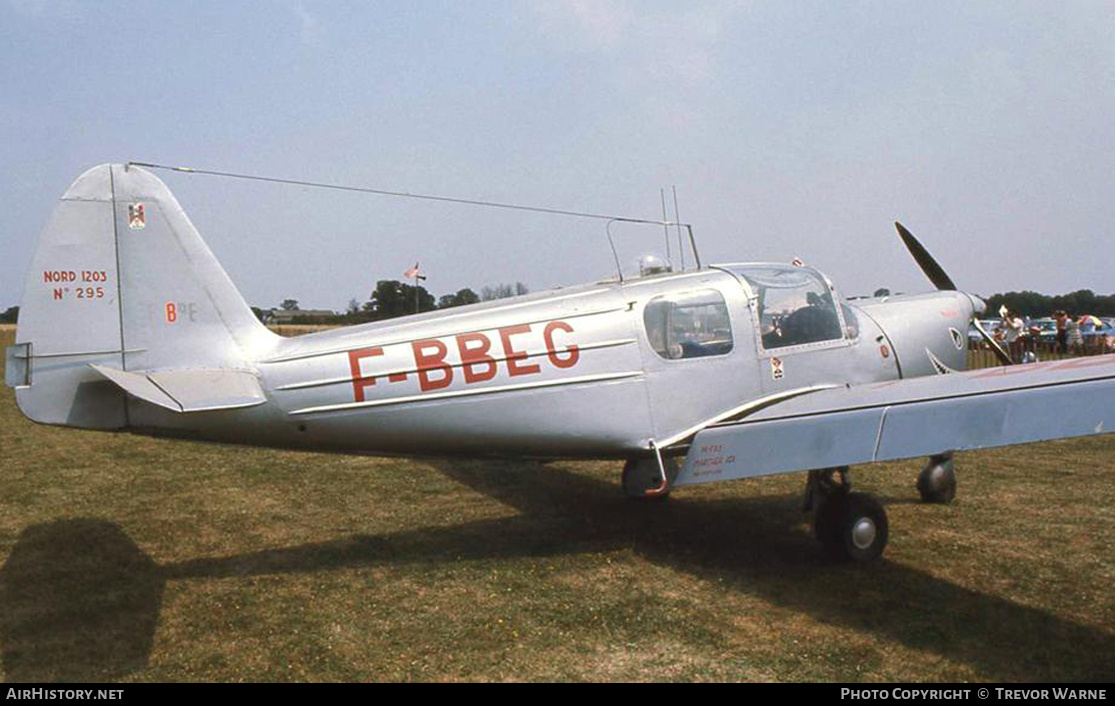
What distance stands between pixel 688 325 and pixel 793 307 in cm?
96

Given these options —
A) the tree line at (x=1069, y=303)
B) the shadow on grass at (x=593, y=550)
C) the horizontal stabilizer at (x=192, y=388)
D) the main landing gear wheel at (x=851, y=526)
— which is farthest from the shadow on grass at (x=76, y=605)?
A: the tree line at (x=1069, y=303)

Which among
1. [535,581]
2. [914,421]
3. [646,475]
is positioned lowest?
[535,581]

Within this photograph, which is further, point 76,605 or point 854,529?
point 854,529

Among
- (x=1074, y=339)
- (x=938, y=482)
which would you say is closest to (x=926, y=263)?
(x=938, y=482)

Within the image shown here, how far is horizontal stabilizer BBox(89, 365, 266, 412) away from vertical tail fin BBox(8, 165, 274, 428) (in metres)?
0.12

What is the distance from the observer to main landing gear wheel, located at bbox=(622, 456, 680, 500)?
6.09m

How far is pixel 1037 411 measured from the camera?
4582mm

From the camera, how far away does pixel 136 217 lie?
5.39 m

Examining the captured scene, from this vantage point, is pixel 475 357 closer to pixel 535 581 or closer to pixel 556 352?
pixel 556 352

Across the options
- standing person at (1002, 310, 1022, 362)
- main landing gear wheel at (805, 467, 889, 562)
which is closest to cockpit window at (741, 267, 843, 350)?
main landing gear wheel at (805, 467, 889, 562)

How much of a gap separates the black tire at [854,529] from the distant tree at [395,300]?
4.24 meters

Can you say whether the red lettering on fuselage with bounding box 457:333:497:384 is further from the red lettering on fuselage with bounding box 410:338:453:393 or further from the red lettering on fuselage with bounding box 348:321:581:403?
the red lettering on fuselage with bounding box 410:338:453:393
